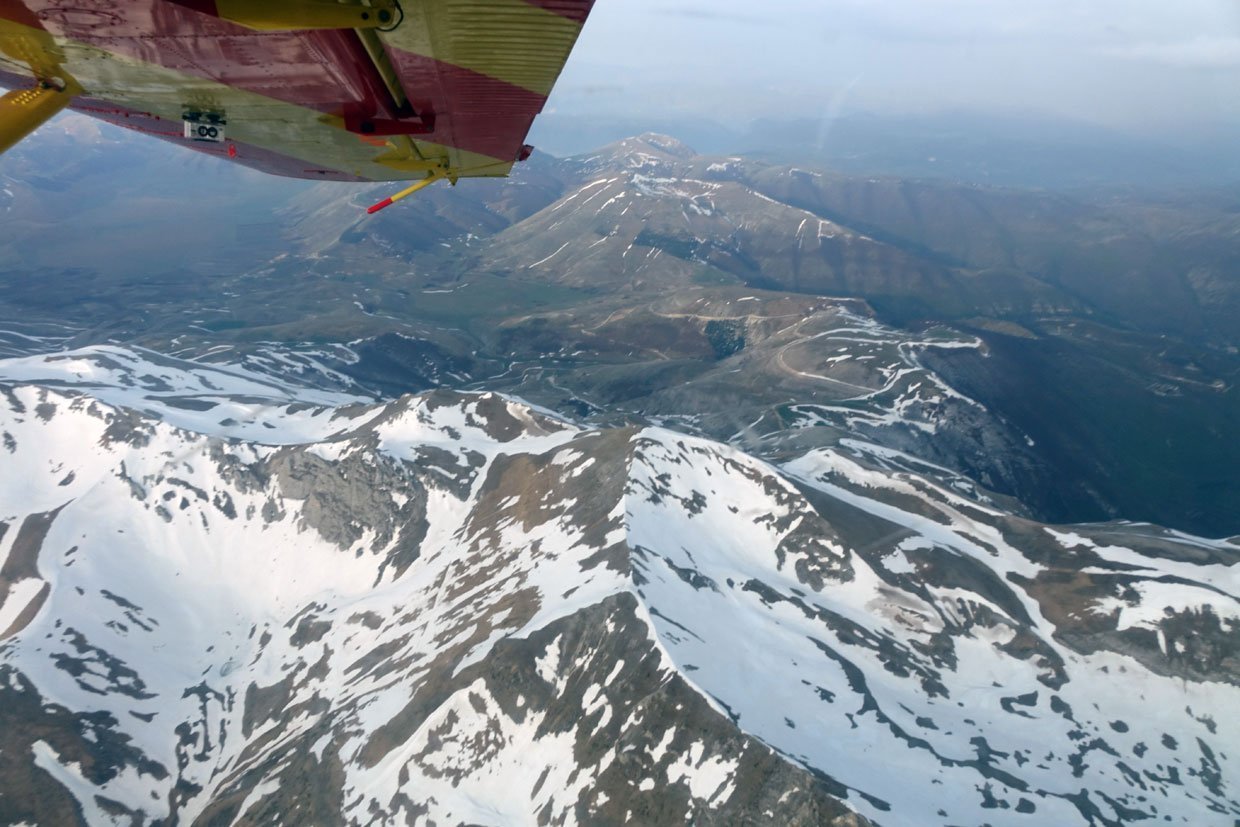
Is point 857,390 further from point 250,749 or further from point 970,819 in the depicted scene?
point 250,749

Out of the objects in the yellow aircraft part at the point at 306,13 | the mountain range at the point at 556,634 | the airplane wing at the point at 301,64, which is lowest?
the mountain range at the point at 556,634

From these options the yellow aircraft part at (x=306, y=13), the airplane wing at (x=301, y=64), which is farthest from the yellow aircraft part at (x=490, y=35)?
the yellow aircraft part at (x=306, y=13)

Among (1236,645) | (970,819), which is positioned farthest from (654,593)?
(1236,645)

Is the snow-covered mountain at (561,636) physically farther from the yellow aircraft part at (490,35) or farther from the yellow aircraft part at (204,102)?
the yellow aircraft part at (490,35)

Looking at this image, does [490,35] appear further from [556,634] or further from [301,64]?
[556,634]

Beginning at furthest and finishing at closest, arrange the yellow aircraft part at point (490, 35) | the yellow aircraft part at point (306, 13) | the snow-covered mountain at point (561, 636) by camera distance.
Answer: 1. the snow-covered mountain at point (561, 636)
2. the yellow aircraft part at point (490, 35)
3. the yellow aircraft part at point (306, 13)

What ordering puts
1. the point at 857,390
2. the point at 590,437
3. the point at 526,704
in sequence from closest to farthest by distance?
the point at 526,704 → the point at 590,437 → the point at 857,390
